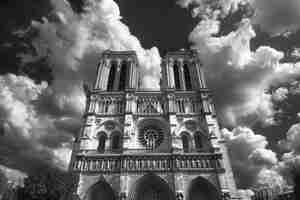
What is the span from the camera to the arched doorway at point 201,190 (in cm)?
2120

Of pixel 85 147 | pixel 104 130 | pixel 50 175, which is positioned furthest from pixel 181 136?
pixel 50 175

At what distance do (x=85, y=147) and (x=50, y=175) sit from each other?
4.87m

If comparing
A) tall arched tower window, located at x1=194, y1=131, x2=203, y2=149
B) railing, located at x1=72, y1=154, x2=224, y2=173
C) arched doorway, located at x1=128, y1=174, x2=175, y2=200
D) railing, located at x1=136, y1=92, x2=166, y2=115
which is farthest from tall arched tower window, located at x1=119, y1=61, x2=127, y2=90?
arched doorway, located at x1=128, y1=174, x2=175, y2=200

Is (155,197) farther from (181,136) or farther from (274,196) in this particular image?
(274,196)

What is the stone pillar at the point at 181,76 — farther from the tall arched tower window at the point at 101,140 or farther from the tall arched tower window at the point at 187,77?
the tall arched tower window at the point at 101,140

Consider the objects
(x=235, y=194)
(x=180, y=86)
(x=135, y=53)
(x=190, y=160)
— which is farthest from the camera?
(x=135, y=53)

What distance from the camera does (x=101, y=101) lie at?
2956 cm

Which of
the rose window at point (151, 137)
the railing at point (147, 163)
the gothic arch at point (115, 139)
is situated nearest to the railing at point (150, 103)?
the rose window at point (151, 137)

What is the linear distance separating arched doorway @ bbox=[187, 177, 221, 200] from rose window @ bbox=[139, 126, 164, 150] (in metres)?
6.85

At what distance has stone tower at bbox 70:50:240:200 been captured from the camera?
21.6 meters

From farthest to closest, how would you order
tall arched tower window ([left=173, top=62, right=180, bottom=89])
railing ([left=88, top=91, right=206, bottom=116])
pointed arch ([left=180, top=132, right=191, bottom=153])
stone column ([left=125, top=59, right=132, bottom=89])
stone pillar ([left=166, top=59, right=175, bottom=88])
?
tall arched tower window ([left=173, top=62, right=180, bottom=89]) < stone pillar ([left=166, top=59, right=175, bottom=88]) < stone column ([left=125, top=59, right=132, bottom=89]) < railing ([left=88, top=91, right=206, bottom=116]) < pointed arch ([left=180, top=132, right=191, bottom=153])

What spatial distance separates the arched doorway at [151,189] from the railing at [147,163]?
110 centimetres

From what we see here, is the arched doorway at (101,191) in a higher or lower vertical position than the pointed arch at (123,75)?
lower

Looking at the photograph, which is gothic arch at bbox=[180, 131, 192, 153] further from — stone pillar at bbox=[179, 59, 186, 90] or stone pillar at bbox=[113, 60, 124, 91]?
stone pillar at bbox=[113, 60, 124, 91]
